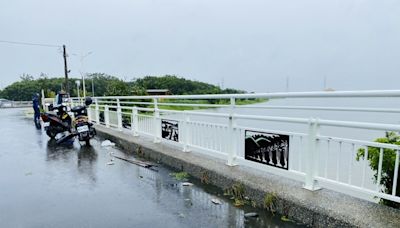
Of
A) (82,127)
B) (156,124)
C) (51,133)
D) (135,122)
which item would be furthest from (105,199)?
(51,133)

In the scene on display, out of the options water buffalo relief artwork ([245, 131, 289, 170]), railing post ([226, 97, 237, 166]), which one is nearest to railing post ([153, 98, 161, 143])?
railing post ([226, 97, 237, 166])

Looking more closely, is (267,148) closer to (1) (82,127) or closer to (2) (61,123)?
(1) (82,127)

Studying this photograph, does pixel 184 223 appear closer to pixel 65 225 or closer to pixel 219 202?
pixel 219 202

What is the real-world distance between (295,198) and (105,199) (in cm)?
219

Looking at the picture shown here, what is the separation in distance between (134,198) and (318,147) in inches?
86.0

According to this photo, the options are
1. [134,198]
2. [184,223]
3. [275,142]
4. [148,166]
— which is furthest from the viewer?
[148,166]

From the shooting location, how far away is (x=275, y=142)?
3.09 metres

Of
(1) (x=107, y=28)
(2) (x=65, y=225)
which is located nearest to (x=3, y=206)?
(2) (x=65, y=225)

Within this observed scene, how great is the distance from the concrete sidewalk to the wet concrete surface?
0.15m

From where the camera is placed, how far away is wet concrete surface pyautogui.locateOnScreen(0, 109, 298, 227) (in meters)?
2.73

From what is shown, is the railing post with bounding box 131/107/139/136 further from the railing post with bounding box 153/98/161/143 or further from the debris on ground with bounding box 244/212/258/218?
the debris on ground with bounding box 244/212/258/218

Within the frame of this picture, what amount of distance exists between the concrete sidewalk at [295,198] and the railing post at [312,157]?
0.28 feet

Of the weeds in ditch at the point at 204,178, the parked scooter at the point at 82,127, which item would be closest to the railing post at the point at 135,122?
the parked scooter at the point at 82,127

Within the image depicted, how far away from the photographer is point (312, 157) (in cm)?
→ 272
